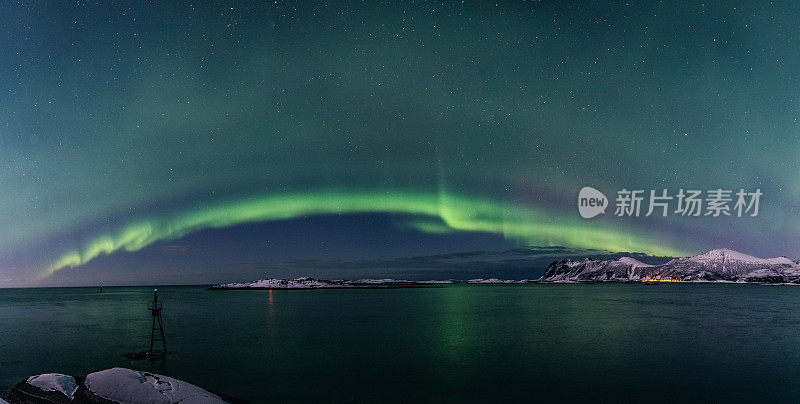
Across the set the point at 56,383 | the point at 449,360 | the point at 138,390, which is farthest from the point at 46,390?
the point at 449,360

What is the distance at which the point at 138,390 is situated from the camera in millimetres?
21250

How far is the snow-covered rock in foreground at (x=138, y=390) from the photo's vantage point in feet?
68.1

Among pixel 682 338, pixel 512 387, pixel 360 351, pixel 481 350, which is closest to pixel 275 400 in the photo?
pixel 512 387

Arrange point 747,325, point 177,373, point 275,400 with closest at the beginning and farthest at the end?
point 275,400, point 177,373, point 747,325

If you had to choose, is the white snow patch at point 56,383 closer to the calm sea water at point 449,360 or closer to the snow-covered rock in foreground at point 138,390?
the snow-covered rock in foreground at point 138,390

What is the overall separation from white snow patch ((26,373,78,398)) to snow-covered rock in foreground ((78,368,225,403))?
1119 mm

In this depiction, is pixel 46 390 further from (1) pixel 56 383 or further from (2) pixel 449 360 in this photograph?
(2) pixel 449 360

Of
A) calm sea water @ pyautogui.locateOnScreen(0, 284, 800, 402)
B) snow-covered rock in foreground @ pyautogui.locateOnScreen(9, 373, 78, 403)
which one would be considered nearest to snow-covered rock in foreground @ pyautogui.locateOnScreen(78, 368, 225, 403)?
snow-covered rock in foreground @ pyautogui.locateOnScreen(9, 373, 78, 403)

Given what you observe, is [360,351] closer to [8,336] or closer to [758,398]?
[758,398]

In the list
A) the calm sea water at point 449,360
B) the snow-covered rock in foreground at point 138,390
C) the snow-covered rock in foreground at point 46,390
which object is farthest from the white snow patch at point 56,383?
the calm sea water at point 449,360

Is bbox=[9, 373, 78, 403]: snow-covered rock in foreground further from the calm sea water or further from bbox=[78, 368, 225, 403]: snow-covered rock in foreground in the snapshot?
the calm sea water

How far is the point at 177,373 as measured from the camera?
115 ft

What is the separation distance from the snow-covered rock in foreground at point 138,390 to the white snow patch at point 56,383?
1119 mm

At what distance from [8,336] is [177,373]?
135 ft
